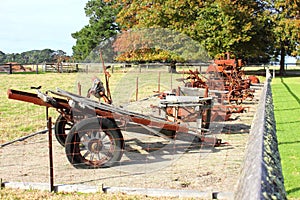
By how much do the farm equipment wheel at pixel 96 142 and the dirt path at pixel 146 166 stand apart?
131 mm

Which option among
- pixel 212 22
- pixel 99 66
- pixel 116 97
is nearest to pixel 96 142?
pixel 99 66

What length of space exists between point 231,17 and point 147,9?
21.4 feet

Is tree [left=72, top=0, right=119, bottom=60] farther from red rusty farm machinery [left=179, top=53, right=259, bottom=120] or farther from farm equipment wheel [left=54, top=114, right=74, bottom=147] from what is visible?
farm equipment wheel [left=54, top=114, right=74, bottom=147]

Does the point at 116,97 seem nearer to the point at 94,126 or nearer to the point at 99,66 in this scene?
the point at 99,66

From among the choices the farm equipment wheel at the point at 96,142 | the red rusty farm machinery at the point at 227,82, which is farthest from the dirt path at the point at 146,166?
the red rusty farm machinery at the point at 227,82

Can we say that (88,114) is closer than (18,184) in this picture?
No

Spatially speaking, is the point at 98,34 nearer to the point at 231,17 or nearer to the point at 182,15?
the point at 182,15

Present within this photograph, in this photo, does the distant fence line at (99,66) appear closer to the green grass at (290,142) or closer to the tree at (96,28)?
the green grass at (290,142)

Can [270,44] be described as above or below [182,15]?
below

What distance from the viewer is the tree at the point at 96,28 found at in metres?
44.4

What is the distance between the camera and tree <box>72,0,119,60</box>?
146 ft

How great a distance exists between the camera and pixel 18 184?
473 cm

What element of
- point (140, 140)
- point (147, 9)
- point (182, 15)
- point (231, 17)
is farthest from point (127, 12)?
point (140, 140)

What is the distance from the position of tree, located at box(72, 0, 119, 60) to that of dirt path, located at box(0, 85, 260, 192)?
3736 cm
